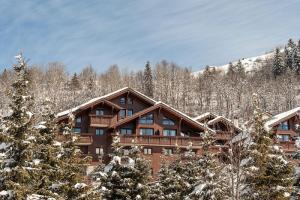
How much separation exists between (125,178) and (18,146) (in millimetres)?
10171

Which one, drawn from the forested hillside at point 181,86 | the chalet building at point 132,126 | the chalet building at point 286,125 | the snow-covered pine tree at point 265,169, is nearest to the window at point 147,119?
the chalet building at point 132,126

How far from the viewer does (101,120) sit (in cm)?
4628

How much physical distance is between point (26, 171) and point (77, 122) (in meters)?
28.5

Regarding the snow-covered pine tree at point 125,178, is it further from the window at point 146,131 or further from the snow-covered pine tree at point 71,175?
the window at point 146,131

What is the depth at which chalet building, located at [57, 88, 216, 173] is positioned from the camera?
4509cm

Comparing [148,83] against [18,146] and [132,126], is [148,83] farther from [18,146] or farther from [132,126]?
[18,146]

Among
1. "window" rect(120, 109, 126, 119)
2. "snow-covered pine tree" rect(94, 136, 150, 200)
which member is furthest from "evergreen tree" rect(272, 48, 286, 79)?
"snow-covered pine tree" rect(94, 136, 150, 200)

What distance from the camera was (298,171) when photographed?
24578 mm

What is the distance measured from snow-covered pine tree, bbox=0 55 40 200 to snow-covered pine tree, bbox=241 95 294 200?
40.5 ft

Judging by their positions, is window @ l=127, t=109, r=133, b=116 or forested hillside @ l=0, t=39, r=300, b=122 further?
forested hillside @ l=0, t=39, r=300, b=122

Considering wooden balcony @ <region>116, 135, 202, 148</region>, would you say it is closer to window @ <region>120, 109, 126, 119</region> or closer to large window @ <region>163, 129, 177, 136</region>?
large window @ <region>163, 129, 177, 136</region>

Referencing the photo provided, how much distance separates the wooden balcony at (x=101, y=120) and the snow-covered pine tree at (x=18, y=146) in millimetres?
25995

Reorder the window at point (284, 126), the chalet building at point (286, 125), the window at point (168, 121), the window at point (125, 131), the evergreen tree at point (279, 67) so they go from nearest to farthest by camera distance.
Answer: the window at point (125, 131), the window at point (168, 121), the chalet building at point (286, 125), the window at point (284, 126), the evergreen tree at point (279, 67)

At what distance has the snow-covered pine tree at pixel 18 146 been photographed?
18367 mm
